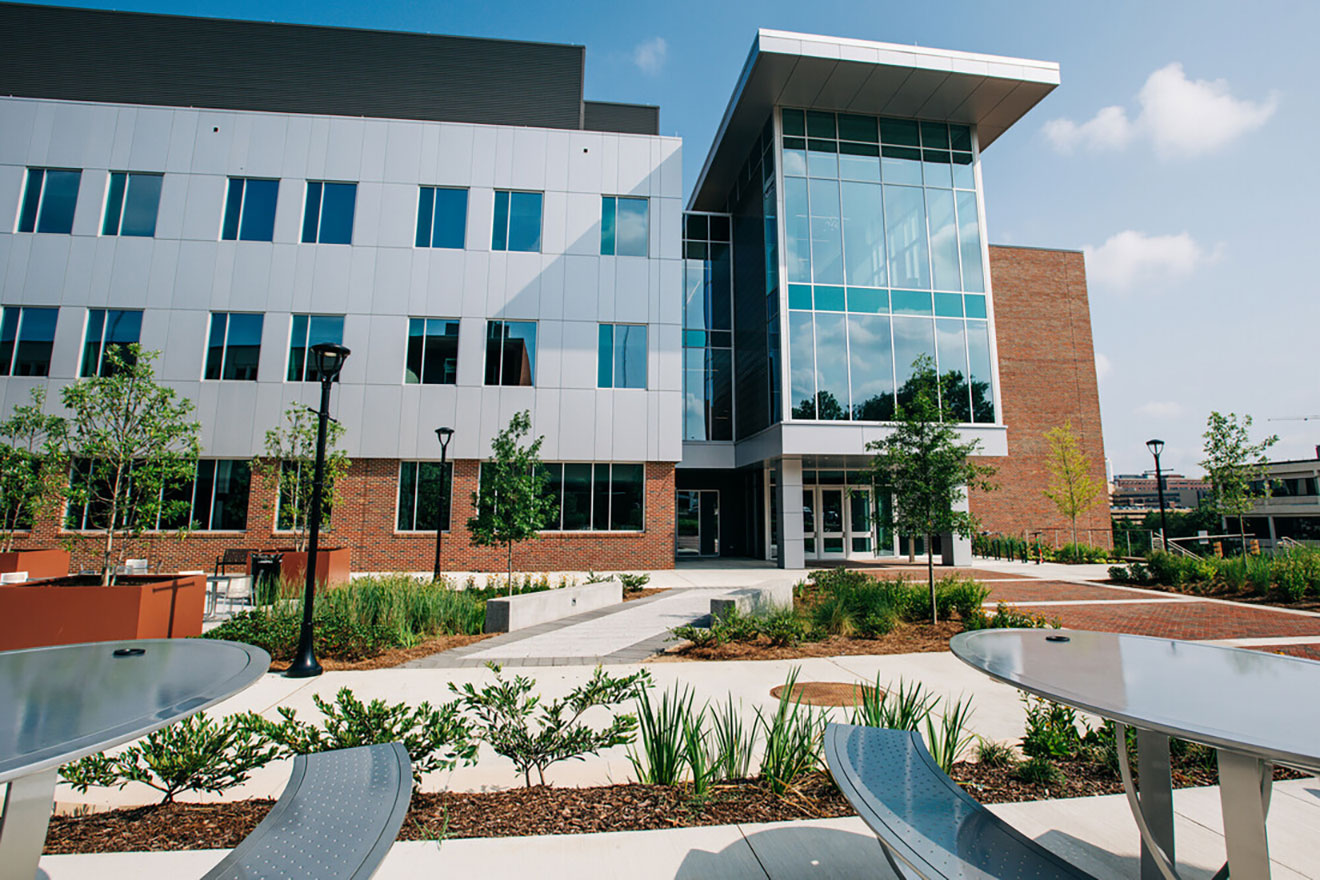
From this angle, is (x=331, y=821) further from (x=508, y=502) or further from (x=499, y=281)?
(x=499, y=281)

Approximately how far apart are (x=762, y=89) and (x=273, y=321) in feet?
56.6

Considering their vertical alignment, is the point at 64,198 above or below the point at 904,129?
below

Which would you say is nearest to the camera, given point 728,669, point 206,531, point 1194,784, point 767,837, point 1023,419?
point 767,837

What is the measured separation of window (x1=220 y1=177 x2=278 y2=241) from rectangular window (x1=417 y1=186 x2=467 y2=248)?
14.7 feet

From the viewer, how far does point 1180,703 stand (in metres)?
2.16

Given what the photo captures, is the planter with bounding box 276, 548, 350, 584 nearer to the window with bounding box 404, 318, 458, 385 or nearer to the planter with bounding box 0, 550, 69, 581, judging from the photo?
the planter with bounding box 0, 550, 69, 581

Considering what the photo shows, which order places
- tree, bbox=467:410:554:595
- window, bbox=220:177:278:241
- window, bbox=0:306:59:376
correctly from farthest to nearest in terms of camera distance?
1. window, bbox=220:177:278:241
2. window, bbox=0:306:59:376
3. tree, bbox=467:410:554:595

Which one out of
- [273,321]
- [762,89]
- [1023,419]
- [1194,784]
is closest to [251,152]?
[273,321]

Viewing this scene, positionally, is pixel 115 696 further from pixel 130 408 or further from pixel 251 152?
pixel 251 152

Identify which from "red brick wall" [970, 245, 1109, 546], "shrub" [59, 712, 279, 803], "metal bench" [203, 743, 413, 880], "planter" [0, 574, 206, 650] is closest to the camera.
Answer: "metal bench" [203, 743, 413, 880]

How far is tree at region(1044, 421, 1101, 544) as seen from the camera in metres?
28.1

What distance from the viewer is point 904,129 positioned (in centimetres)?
2234

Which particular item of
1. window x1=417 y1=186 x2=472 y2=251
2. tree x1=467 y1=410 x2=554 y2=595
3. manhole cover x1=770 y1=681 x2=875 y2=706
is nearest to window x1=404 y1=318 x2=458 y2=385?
window x1=417 y1=186 x2=472 y2=251

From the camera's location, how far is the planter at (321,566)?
1320 centimetres
